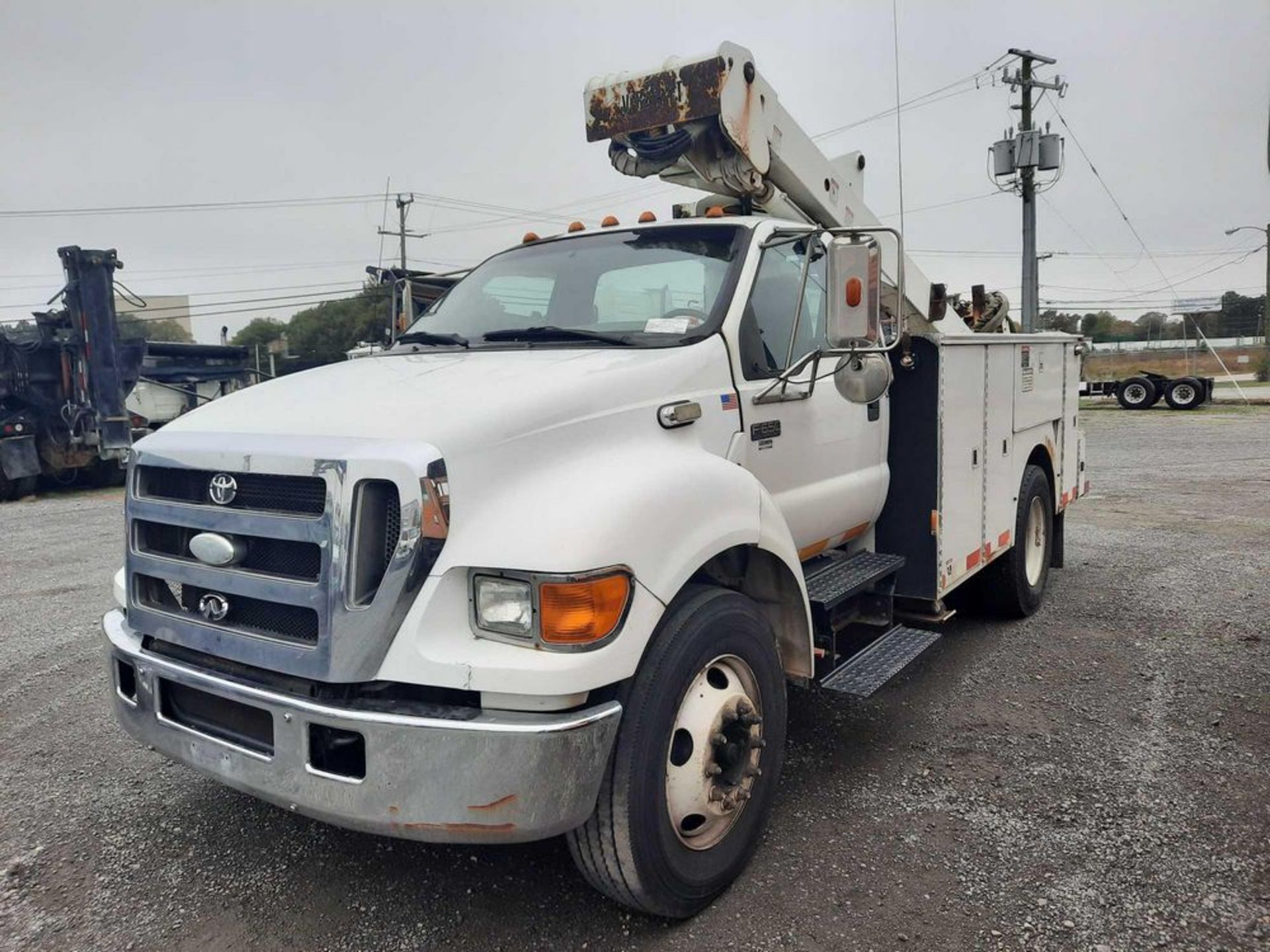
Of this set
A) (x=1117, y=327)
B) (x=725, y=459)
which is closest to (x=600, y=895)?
(x=725, y=459)

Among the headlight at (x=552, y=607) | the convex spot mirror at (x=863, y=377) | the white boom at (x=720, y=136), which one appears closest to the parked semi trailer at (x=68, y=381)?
the white boom at (x=720, y=136)

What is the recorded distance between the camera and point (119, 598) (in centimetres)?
306

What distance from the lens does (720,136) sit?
14.1 ft

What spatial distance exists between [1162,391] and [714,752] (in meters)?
27.9

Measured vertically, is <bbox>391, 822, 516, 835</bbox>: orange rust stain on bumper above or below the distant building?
below

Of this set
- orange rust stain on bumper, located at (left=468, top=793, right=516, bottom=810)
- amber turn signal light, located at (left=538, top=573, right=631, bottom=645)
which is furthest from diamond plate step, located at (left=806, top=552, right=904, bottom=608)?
orange rust stain on bumper, located at (left=468, top=793, right=516, bottom=810)

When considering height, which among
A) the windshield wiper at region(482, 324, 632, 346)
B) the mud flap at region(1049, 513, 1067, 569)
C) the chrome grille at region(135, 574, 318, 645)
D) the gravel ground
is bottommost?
the gravel ground

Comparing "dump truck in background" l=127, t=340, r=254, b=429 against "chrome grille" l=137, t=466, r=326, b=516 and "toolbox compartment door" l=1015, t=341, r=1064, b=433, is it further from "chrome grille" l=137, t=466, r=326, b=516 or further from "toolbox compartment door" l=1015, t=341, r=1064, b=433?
"chrome grille" l=137, t=466, r=326, b=516

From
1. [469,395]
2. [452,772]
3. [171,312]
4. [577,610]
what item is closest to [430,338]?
[469,395]

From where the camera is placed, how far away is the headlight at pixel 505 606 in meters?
2.33

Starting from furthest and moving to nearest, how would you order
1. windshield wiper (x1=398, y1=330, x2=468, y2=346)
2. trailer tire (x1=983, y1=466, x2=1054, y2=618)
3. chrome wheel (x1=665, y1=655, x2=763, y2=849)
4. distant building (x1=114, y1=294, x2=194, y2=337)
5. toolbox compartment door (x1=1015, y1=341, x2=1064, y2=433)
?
distant building (x1=114, y1=294, x2=194, y2=337) < trailer tire (x1=983, y1=466, x2=1054, y2=618) < toolbox compartment door (x1=1015, y1=341, x2=1064, y2=433) < windshield wiper (x1=398, y1=330, x2=468, y2=346) < chrome wheel (x1=665, y1=655, x2=763, y2=849)

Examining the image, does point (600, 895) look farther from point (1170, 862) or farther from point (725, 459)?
point (1170, 862)

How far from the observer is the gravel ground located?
2.74 metres

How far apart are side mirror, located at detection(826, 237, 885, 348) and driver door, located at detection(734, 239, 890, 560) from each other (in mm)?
214
